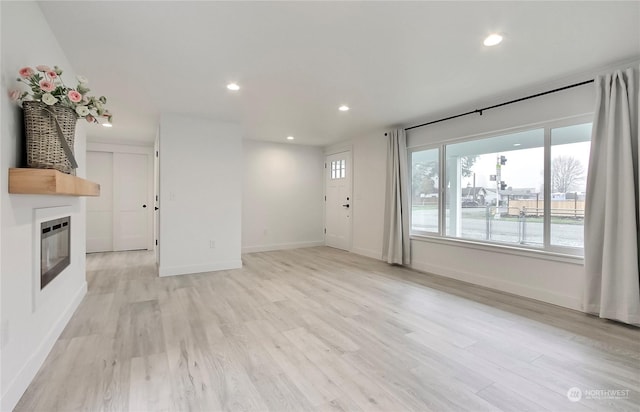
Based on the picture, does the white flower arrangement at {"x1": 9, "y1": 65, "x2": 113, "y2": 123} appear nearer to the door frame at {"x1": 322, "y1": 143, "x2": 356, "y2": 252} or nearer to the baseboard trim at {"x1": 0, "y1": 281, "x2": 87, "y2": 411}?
the baseboard trim at {"x1": 0, "y1": 281, "x2": 87, "y2": 411}

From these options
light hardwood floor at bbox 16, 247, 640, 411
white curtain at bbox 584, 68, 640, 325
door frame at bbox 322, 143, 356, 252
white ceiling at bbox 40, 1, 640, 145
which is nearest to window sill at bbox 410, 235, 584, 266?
white curtain at bbox 584, 68, 640, 325

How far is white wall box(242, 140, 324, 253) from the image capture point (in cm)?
629

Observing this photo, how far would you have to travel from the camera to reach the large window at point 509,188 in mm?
3199

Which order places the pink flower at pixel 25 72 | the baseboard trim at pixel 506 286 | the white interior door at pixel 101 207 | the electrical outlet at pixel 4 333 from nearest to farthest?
the electrical outlet at pixel 4 333
the pink flower at pixel 25 72
the baseboard trim at pixel 506 286
the white interior door at pixel 101 207

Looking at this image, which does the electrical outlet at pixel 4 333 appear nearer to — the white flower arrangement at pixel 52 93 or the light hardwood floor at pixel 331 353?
the light hardwood floor at pixel 331 353

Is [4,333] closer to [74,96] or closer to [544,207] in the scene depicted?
[74,96]

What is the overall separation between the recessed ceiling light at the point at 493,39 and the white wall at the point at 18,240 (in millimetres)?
3025

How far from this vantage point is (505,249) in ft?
12.0

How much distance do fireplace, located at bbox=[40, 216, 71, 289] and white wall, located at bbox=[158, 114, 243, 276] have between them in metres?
1.68

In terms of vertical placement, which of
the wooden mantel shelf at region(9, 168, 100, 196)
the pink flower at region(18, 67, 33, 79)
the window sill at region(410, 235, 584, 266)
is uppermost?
the pink flower at region(18, 67, 33, 79)

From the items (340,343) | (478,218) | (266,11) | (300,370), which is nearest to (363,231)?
(478,218)

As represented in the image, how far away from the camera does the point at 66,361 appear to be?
6.78ft

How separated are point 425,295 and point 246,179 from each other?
4184 mm

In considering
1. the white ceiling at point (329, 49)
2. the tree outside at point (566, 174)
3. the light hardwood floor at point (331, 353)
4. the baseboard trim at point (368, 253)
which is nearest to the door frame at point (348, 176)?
the baseboard trim at point (368, 253)
